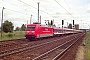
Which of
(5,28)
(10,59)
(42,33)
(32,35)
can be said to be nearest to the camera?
(10,59)

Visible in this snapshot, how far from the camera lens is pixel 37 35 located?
3678 centimetres

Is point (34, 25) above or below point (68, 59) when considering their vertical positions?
above

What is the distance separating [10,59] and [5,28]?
204ft

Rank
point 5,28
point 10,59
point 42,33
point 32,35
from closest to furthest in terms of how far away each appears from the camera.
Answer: point 10,59, point 32,35, point 42,33, point 5,28

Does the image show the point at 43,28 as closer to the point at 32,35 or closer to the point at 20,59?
the point at 32,35

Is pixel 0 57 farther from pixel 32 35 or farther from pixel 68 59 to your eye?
pixel 32 35

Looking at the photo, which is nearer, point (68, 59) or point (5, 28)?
point (68, 59)

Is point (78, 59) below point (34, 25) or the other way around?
below

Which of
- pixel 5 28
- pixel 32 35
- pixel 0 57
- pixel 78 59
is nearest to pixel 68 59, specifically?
pixel 78 59

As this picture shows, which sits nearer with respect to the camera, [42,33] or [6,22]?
[42,33]

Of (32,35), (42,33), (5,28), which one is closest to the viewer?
(32,35)

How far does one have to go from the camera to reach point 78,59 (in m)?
15.8

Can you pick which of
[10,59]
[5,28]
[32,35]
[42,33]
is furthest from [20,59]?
[5,28]

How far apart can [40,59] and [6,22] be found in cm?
6470
